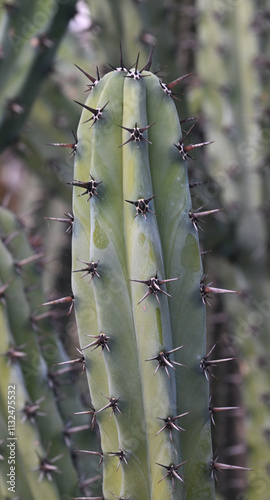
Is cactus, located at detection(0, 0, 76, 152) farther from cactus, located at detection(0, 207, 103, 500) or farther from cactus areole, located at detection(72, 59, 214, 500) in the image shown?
cactus areole, located at detection(72, 59, 214, 500)

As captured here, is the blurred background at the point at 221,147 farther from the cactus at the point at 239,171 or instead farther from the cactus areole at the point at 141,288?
the cactus areole at the point at 141,288

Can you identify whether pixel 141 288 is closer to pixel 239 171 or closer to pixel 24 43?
pixel 24 43

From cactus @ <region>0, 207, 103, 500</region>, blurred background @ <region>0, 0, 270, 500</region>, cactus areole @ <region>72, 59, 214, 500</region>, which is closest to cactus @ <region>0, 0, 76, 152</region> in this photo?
blurred background @ <region>0, 0, 270, 500</region>

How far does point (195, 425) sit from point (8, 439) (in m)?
0.62

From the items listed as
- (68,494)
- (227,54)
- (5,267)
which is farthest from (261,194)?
(68,494)

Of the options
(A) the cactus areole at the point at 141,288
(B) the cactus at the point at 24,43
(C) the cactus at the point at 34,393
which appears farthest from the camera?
(B) the cactus at the point at 24,43

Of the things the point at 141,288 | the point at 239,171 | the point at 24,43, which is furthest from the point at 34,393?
the point at 239,171

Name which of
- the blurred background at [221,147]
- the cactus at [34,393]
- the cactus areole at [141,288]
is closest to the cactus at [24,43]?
the blurred background at [221,147]

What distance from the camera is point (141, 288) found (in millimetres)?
1311

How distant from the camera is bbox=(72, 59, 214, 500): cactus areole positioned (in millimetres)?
1321

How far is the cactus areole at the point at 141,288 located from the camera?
1.32 metres

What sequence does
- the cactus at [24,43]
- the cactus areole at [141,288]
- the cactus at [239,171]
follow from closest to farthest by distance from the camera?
the cactus areole at [141,288], the cactus at [24,43], the cactus at [239,171]

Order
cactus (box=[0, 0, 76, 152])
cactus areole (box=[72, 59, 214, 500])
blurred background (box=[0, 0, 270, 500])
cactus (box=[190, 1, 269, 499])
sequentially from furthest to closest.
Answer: cactus (box=[190, 1, 269, 499]) < blurred background (box=[0, 0, 270, 500]) < cactus (box=[0, 0, 76, 152]) < cactus areole (box=[72, 59, 214, 500])

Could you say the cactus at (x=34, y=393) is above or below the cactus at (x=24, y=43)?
below
